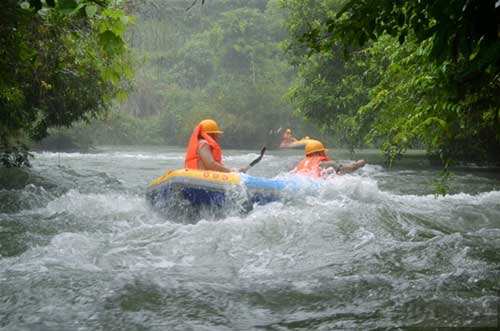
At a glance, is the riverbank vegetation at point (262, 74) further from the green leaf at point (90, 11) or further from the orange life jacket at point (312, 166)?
the orange life jacket at point (312, 166)

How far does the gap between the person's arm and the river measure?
92 cm

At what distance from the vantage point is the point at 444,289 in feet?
15.1

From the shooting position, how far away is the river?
13.7 feet

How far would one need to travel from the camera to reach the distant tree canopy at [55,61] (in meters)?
3.39

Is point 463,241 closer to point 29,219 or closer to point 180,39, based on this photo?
point 29,219

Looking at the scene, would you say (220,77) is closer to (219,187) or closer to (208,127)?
(208,127)

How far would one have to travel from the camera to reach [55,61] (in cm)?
855

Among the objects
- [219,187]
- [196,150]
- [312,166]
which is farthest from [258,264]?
[312,166]

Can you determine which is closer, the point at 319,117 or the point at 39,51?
the point at 39,51

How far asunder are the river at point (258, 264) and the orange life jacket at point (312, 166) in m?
0.62

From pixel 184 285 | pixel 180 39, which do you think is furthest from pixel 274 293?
pixel 180 39

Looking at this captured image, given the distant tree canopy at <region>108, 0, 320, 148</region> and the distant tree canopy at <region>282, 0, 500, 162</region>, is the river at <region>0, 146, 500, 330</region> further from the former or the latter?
the distant tree canopy at <region>108, 0, 320, 148</region>

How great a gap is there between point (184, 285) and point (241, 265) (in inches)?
36.1

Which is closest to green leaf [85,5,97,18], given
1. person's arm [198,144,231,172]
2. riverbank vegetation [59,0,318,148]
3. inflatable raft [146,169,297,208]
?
inflatable raft [146,169,297,208]
